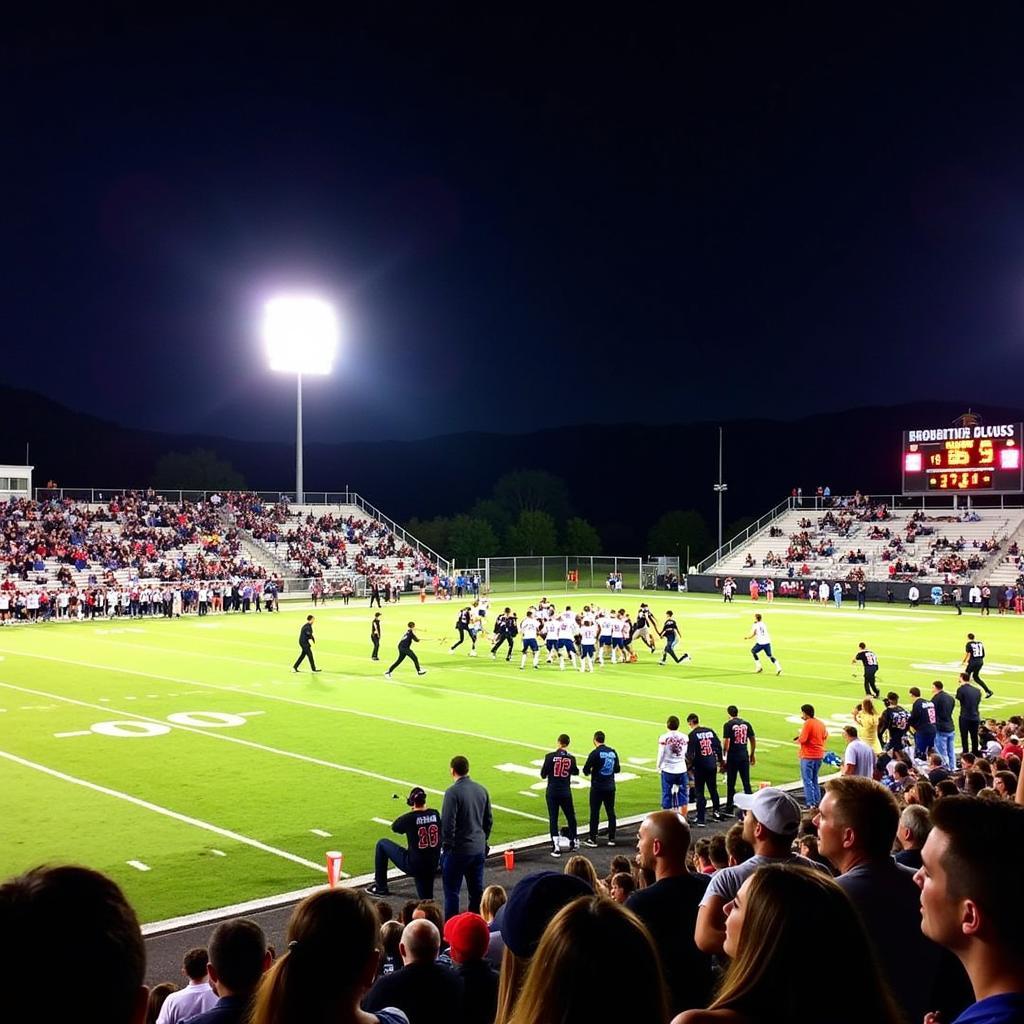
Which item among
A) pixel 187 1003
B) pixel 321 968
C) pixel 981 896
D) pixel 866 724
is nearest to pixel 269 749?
pixel 866 724

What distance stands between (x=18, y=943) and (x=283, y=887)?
10090 mm

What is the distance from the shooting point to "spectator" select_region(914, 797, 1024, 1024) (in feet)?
7.73

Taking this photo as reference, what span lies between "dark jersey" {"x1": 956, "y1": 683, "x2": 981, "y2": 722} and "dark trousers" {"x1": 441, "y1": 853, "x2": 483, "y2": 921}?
1015 cm

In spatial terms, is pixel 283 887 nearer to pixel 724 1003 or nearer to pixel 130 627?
pixel 724 1003

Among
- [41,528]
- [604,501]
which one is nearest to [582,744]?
[41,528]

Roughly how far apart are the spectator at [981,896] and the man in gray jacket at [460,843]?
8.24 metres

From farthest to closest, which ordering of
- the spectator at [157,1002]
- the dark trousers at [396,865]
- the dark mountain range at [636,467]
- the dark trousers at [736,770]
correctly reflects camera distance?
Answer: the dark mountain range at [636,467], the dark trousers at [736,770], the dark trousers at [396,865], the spectator at [157,1002]

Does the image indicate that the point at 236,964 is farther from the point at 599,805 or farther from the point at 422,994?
the point at 599,805

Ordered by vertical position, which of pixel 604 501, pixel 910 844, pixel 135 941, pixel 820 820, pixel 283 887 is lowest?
pixel 283 887

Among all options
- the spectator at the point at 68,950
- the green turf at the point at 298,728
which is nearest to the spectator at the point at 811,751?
the green turf at the point at 298,728

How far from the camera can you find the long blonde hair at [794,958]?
251 centimetres

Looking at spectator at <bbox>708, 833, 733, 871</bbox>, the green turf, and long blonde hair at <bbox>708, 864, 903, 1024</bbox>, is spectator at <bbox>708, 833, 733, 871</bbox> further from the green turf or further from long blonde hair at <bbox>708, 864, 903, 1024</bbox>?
the green turf

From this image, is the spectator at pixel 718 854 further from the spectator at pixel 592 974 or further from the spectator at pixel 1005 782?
the spectator at pixel 592 974

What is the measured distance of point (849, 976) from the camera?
2574 millimetres
